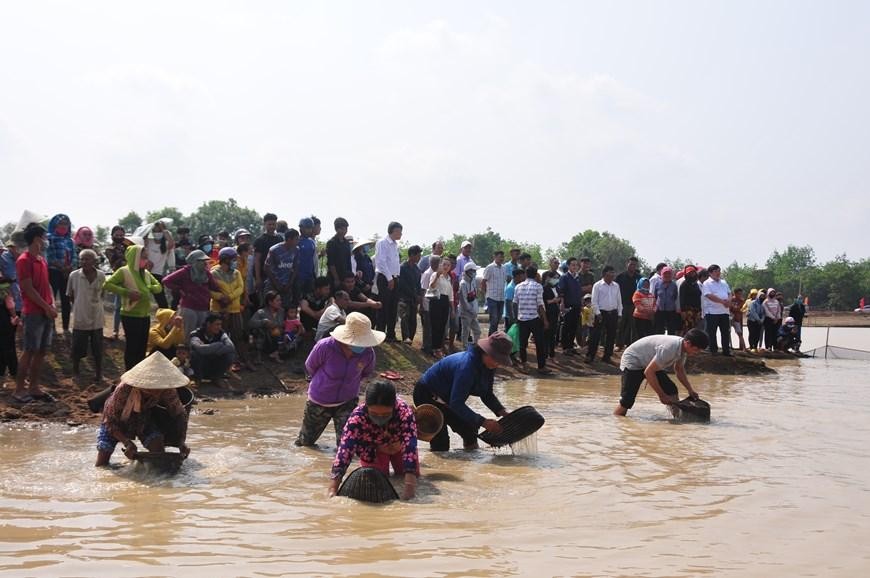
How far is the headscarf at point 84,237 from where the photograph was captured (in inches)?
521

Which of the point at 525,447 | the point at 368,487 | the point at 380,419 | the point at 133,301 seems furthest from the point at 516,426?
the point at 133,301

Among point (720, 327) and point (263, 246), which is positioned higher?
point (263, 246)

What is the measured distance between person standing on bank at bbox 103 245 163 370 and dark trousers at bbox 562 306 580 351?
28.1 ft

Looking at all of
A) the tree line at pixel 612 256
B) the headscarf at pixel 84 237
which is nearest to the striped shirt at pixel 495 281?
the headscarf at pixel 84 237

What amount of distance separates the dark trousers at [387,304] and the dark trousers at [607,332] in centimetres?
400

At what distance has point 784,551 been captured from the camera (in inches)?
232

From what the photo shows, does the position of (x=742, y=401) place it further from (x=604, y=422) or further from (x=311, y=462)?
(x=311, y=462)

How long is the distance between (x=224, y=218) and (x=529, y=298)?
195ft

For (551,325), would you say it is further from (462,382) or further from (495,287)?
(462,382)

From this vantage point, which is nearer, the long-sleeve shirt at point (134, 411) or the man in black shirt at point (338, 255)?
the long-sleeve shirt at point (134, 411)

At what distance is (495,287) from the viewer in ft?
56.2

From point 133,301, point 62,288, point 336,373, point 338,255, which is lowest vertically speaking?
point 336,373

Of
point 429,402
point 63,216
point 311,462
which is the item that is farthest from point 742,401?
point 63,216

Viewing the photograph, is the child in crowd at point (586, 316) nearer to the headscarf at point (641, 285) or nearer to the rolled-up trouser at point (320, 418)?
the headscarf at point (641, 285)
